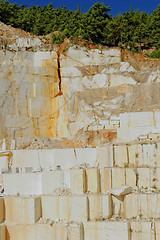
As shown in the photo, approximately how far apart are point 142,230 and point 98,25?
1817cm

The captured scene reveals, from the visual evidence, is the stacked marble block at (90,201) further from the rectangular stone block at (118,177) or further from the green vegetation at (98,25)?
the green vegetation at (98,25)

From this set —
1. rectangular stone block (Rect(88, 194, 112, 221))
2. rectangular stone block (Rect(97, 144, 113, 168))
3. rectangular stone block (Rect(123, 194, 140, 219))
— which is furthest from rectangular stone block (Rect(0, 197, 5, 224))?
rectangular stone block (Rect(123, 194, 140, 219))

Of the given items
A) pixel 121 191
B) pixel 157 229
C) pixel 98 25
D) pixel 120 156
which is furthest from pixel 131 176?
pixel 98 25

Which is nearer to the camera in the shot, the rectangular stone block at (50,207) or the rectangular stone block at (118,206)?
the rectangular stone block at (118,206)

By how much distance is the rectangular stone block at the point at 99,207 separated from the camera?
1030cm

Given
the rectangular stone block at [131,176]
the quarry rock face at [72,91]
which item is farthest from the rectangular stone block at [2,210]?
the quarry rock face at [72,91]

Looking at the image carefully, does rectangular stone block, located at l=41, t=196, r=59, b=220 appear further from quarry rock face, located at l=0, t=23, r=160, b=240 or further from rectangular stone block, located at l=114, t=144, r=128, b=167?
rectangular stone block, located at l=114, t=144, r=128, b=167

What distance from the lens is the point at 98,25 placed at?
2416 centimetres

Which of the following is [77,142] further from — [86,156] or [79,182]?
[79,182]

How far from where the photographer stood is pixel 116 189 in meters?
10.4

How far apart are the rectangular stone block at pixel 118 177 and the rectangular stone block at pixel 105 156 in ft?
2.10

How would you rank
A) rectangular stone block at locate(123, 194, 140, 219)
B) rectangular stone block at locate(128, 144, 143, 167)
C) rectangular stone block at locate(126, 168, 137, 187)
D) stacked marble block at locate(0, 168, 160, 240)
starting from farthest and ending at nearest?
rectangular stone block at locate(128, 144, 143, 167) < rectangular stone block at locate(126, 168, 137, 187) < rectangular stone block at locate(123, 194, 140, 219) < stacked marble block at locate(0, 168, 160, 240)

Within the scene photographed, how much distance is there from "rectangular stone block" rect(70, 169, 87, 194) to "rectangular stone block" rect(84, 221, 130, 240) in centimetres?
123

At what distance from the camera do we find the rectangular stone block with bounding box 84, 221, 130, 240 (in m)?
9.60
